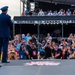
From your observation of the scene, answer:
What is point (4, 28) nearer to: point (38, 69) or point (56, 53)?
point (38, 69)

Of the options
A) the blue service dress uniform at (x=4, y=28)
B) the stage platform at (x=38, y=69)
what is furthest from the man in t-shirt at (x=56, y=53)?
the blue service dress uniform at (x=4, y=28)

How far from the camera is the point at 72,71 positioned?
33.5 ft

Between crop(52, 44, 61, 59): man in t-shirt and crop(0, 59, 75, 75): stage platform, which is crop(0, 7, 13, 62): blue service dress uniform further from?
crop(52, 44, 61, 59): man in t-shirt

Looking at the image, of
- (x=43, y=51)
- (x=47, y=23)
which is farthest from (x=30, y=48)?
(x=47, y=23)

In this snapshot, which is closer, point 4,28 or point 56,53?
point 4,28

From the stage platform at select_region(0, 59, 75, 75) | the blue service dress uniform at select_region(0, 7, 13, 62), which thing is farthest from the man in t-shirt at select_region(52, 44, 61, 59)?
the blue service dress uniform at select_region(0, 7, 13, 62)

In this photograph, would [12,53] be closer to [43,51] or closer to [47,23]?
[43,51]

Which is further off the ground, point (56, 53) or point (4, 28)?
point (4, 28)

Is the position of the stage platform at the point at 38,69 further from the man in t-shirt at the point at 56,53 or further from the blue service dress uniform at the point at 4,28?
the man in t-shirt at the point at 56,53

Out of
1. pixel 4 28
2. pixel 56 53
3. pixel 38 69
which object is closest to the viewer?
pixel 38 69

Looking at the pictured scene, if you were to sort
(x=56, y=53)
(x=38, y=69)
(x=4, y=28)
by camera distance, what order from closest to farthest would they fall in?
(x=38, y=69) → (x=4, y=28) → (x=56, y=53)

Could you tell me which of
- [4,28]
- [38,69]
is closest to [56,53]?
[4,28]

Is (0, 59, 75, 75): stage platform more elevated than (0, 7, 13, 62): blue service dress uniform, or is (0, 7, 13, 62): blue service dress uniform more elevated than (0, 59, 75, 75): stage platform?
(0, 7, 13, 62): blue service dress uniform

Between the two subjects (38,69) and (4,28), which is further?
(4,28)
